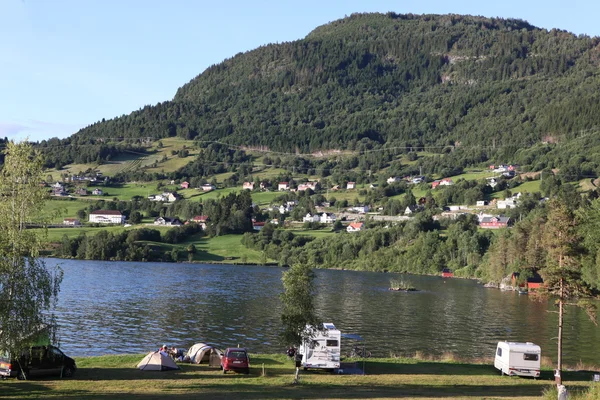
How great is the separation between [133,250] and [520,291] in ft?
Result: 318

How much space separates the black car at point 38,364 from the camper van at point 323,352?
13.7 meters

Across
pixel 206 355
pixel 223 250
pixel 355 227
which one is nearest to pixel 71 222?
pixel 223 250

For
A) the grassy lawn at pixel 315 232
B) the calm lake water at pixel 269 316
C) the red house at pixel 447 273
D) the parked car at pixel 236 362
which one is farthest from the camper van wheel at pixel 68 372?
the grassy lawn at pixel 315 232

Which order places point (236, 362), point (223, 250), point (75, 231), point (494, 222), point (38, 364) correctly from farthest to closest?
point (223, 250)
point (75, 231)
point (494, 222)
point (236, 362)
point (38, 364)

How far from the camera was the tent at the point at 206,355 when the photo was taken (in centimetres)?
4172

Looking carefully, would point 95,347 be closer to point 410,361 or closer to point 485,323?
point 410,361

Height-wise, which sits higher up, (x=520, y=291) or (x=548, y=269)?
(x=548, y=269)

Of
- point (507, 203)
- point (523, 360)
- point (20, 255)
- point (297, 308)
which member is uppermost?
point (507, 203)

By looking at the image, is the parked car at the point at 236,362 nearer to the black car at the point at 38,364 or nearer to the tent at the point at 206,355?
the tent at the point at 206,355

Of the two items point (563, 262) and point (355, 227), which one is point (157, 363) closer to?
point (563, 262)

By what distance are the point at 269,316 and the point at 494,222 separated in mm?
114540

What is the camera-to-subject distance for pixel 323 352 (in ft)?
131

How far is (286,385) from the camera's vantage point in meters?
33.9

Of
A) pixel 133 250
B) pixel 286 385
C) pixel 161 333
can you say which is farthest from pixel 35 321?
pixel 133 250
